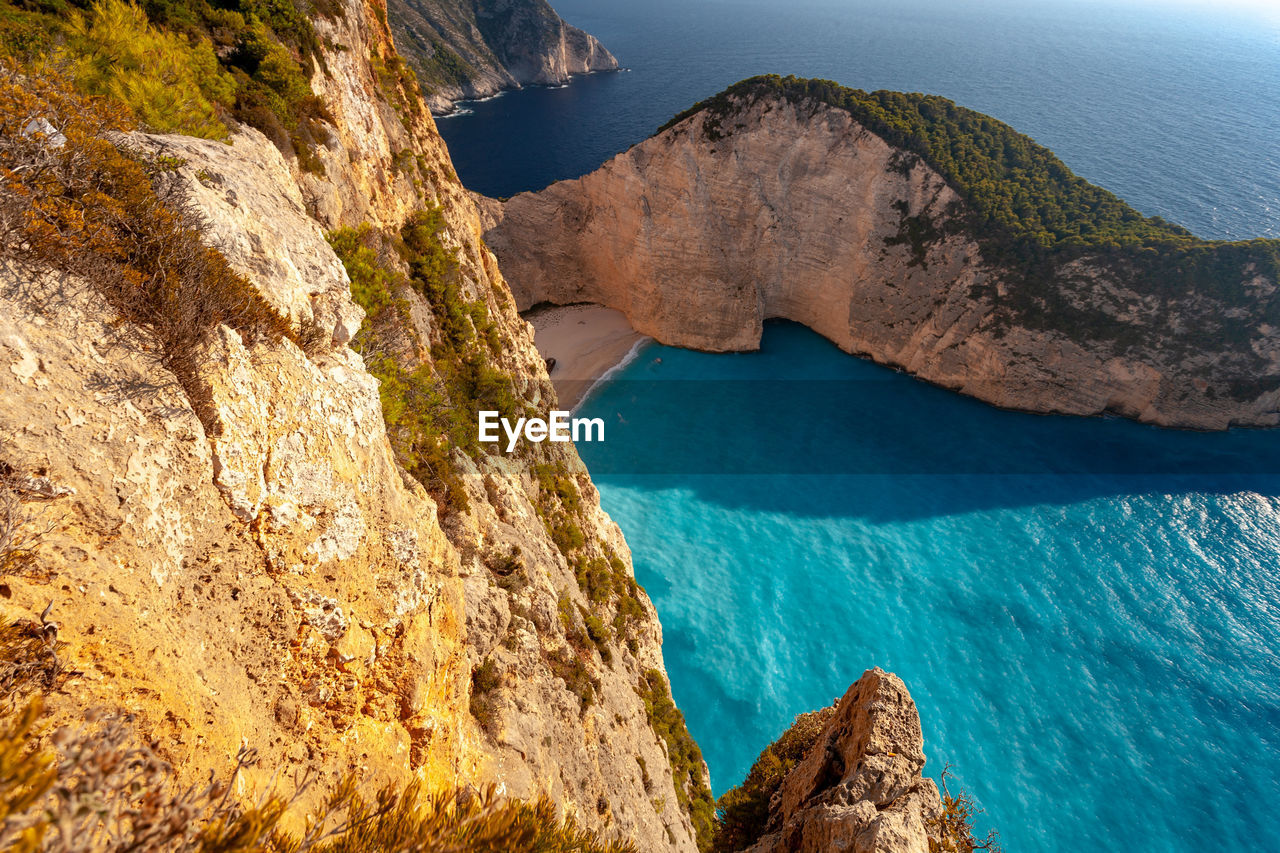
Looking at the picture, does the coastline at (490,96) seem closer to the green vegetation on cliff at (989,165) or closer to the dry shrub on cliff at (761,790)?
the green vegetation on cliff at (989,165)

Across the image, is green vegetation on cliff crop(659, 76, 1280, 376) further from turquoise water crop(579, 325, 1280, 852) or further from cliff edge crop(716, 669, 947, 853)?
cliff edge crop(716, 669, 947, 853)

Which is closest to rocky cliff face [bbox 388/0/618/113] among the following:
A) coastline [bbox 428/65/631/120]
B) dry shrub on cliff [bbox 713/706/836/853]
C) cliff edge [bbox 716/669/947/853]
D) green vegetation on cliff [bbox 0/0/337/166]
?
coastline [bbox 428/65/631/120]

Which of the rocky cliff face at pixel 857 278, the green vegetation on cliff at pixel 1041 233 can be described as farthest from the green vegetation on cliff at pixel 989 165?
the rocky cliff face at pixel 857 278

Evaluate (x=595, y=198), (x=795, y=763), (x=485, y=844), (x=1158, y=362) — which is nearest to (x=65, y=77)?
(x=485, y=844)

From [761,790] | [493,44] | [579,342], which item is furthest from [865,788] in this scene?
[493,44]

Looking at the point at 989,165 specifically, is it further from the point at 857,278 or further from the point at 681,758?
the point at 681,758

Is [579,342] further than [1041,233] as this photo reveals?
Yes
